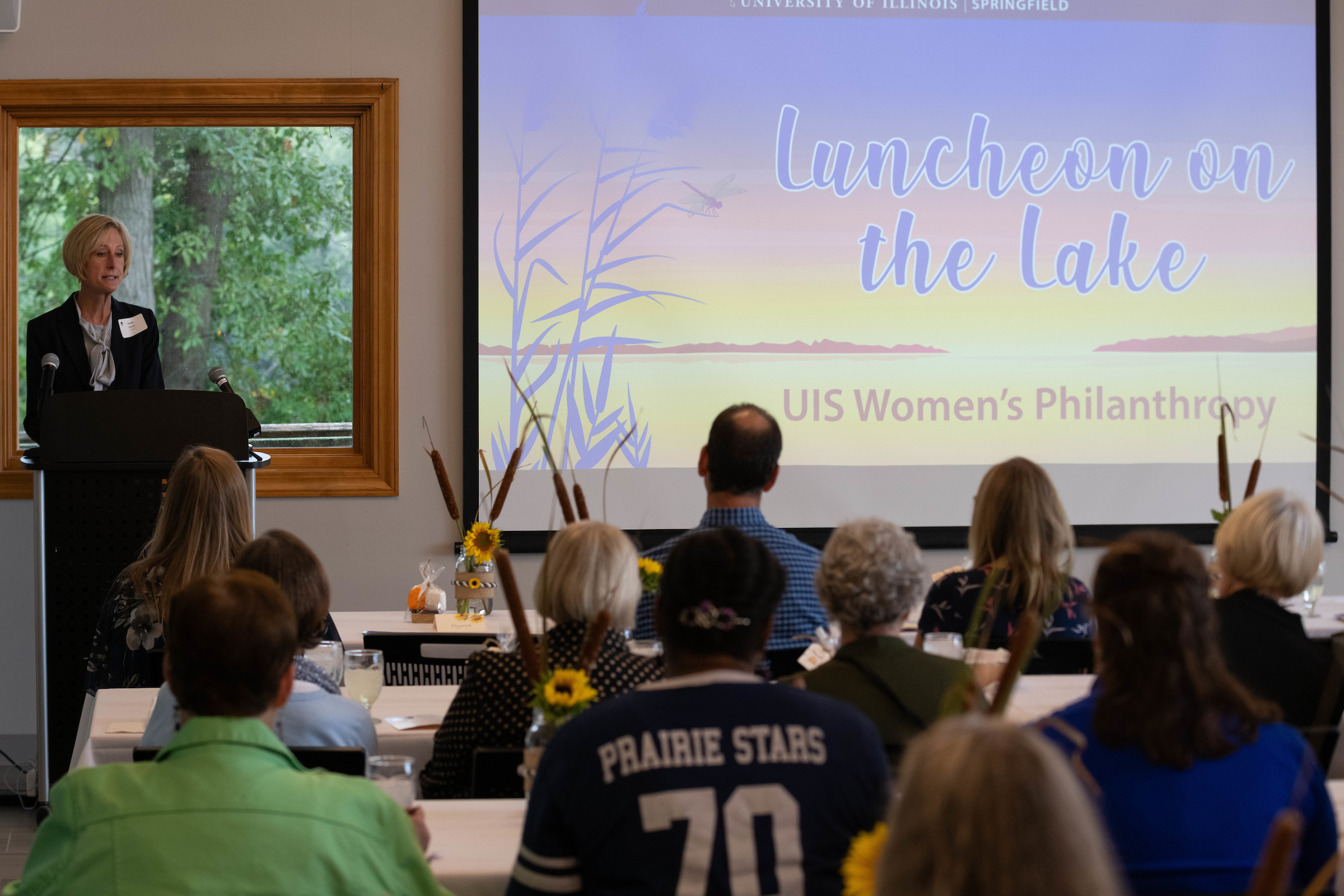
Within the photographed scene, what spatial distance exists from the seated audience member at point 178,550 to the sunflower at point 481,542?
0.70 m

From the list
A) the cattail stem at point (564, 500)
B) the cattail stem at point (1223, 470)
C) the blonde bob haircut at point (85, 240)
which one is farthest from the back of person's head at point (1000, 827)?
the blonde bob haircut at point (85, 240)

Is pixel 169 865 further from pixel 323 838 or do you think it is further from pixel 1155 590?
pixel 1155 590

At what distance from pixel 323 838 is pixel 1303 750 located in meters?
1.06

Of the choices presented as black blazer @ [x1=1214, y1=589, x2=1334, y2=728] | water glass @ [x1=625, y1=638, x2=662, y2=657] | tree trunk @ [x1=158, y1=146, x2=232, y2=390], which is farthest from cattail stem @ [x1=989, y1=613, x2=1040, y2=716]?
tree trunk @ [x1=158, y1=146, x2=232, y2=390]

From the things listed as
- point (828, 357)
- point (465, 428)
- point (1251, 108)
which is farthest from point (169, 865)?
point (1251, 108)

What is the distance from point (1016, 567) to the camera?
107 inches

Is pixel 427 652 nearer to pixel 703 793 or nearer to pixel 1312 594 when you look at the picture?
pixel 703 793

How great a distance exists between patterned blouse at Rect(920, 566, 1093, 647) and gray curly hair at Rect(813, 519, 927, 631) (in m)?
0.64

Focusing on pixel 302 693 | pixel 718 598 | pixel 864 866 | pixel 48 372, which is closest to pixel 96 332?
pixel 48 372

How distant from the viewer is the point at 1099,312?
5012 millimetres

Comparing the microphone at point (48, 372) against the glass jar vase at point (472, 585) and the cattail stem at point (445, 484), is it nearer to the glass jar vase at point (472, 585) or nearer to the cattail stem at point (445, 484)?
the cattail stem at point (445, 484)

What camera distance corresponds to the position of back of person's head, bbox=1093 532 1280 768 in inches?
52.3

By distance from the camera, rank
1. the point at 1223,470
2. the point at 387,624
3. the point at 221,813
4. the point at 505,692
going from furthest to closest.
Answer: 1. the point at 387,624
2. the point at 1223,470
3. the point at 505,692
4. the point at 221,813

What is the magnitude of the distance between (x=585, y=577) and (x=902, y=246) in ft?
10.7
